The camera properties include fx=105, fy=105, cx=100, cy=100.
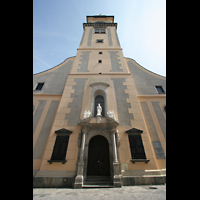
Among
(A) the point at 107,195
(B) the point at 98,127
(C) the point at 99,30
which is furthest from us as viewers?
(C) the point at 99,30

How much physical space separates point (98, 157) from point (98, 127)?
174 centimetres

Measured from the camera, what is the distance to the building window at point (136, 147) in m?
5.94

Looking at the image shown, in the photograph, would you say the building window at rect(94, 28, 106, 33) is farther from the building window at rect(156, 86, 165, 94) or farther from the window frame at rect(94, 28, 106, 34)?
the building window at rect(156, 86, 165, 94)

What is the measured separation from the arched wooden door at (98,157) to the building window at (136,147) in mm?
1488

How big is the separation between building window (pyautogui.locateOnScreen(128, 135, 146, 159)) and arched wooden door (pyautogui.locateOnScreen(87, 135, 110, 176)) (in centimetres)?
149

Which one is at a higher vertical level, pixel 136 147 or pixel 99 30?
pixel 99 30

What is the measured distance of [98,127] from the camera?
6852 millimetres

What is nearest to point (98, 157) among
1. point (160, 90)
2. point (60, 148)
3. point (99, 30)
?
point (60, 148)

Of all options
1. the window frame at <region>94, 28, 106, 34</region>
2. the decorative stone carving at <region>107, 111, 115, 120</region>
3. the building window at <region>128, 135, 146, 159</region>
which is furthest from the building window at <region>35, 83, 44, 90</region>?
the window frame at <region>94, 28, 106, 34</region>

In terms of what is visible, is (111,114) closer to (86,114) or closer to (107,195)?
(86,114)

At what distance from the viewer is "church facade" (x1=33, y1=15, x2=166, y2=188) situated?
5469 millimetres
